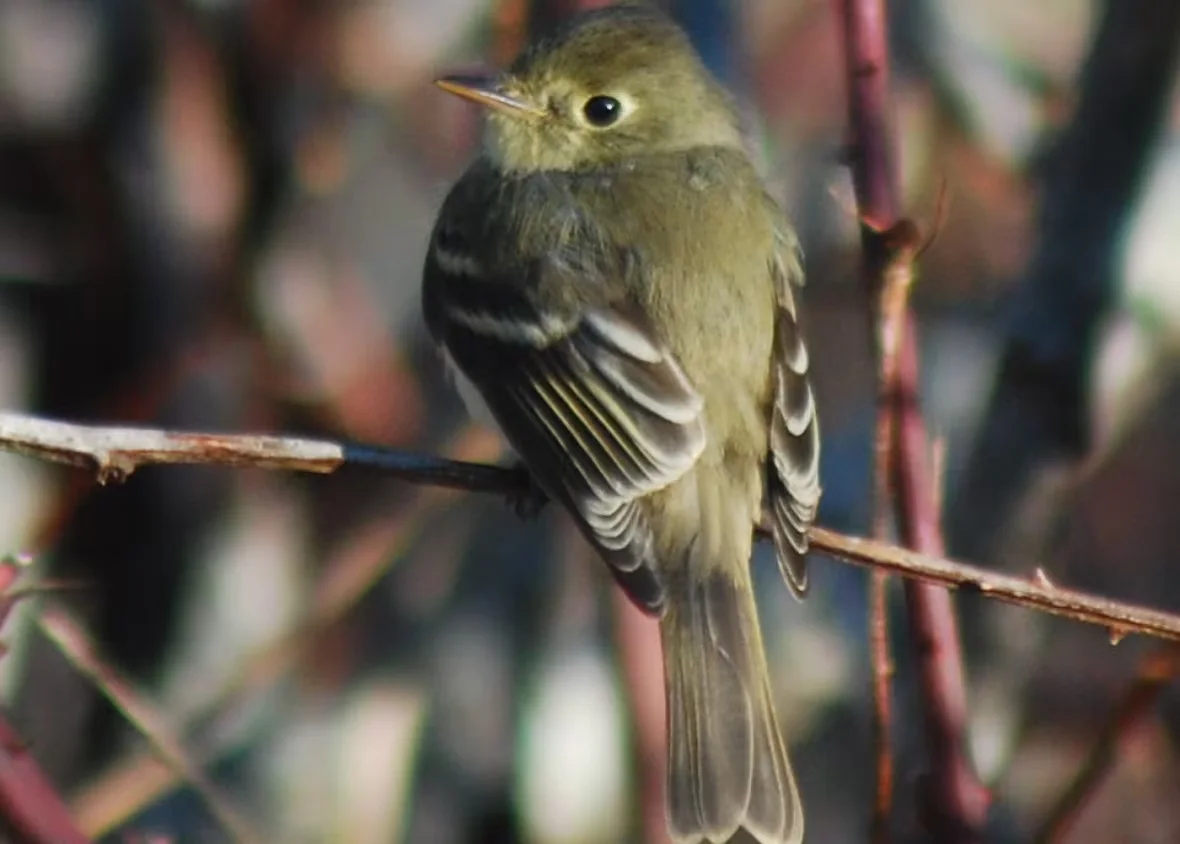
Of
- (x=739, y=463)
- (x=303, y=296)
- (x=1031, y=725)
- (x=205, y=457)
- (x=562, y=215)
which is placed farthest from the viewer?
(x=1031, y=725)

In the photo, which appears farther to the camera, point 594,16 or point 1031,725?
point 1031,725

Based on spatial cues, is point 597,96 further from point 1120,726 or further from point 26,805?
Result: point 26,805

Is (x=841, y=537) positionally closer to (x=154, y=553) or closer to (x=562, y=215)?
(x=562, y=215)

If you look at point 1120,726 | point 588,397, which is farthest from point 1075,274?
point 1120,726

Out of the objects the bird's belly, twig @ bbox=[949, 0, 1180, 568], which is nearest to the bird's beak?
the bird's belly

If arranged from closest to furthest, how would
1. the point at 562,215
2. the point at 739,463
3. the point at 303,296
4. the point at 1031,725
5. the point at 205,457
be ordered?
1. the point at 205,457
2. the point at 739,463
3. the point at 562,215
4. the point at 303,296
5. the point at 1031,725

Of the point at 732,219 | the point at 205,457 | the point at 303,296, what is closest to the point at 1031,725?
the point at 303,296

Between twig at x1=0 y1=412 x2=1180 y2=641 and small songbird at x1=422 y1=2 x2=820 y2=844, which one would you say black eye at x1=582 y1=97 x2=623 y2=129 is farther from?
twig at x1=0 y1=412 x2=1180 y2=641
